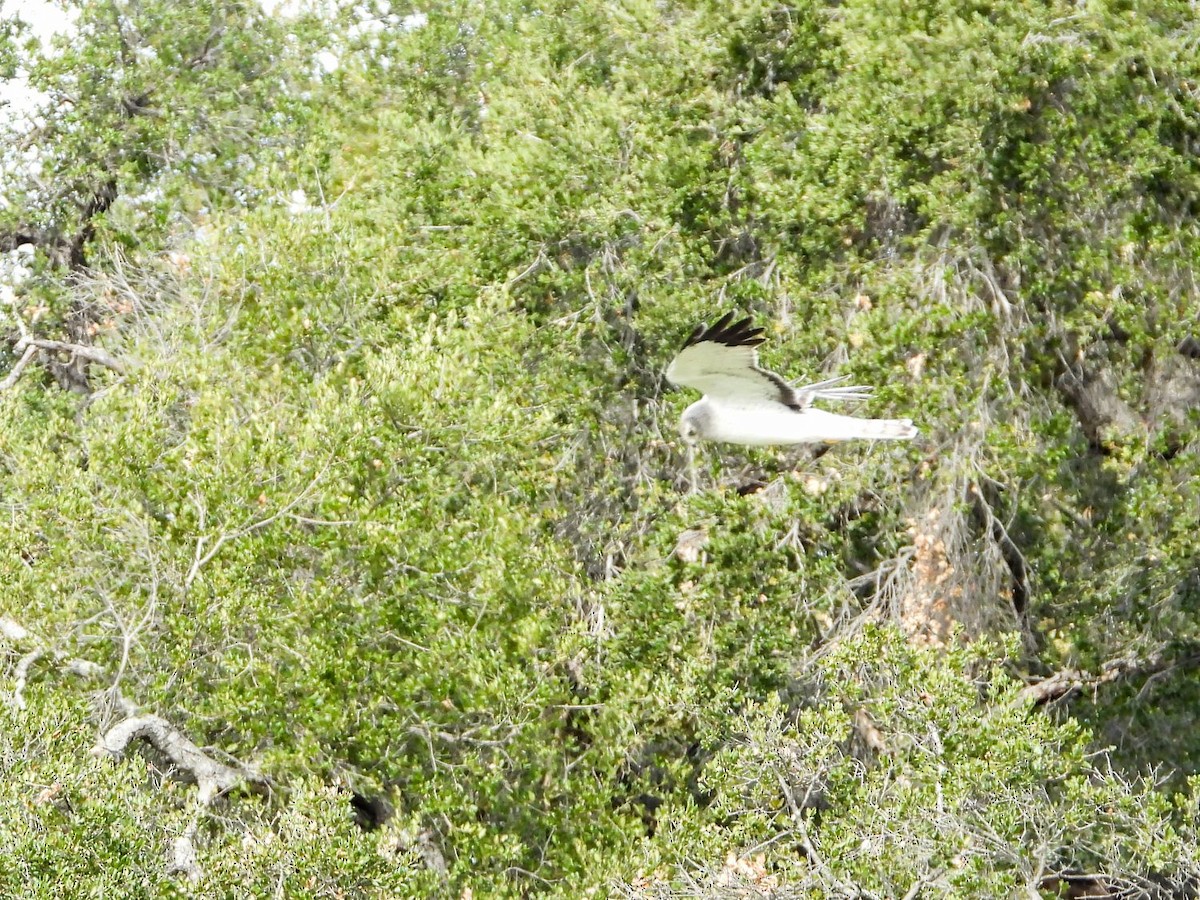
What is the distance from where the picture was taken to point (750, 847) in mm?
11773

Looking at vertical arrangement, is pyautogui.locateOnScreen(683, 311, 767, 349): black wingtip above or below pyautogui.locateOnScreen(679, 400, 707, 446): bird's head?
above

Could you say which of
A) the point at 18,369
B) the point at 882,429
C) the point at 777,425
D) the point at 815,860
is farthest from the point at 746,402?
the point at 18,369

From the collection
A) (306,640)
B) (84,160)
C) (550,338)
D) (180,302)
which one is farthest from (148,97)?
(306,640)

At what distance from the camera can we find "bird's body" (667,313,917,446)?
11.6 m

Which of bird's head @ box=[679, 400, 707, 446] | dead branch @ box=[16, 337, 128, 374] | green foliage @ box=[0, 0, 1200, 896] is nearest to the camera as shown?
green foliage @ box=[0, 0, 1200, 896]

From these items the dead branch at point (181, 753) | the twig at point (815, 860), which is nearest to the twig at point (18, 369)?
the dead branch at point (181, 753)

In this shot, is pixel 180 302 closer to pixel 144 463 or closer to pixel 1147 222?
pixel 144 463

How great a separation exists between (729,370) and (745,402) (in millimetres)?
371

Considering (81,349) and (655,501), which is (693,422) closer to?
(655,501)

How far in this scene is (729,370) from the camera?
11.9 metres

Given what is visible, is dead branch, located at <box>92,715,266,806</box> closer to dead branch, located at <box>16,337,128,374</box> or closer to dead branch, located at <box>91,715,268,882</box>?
dead branch, located at <box>91,715,268,882</box>

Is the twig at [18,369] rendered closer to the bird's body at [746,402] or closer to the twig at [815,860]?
the bird's body at [746,402]

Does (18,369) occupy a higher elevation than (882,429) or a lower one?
lower

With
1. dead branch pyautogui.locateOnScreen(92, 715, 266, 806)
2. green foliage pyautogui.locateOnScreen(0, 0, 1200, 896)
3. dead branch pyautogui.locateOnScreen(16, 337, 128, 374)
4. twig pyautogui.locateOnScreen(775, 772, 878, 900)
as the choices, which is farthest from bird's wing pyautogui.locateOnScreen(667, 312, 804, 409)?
dead branch pyautogui.locateOnScreen(16, 337, 128, 374)
